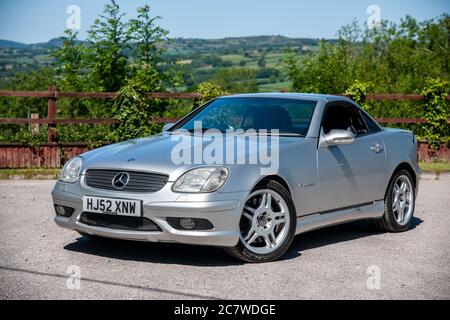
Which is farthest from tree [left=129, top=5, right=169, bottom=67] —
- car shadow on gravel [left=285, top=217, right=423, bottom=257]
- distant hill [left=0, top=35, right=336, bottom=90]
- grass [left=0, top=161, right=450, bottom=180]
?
distant hill [left=0, top=35, right=336, bottom=90]

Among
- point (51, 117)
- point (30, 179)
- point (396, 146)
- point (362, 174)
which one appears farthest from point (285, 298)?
point (51, 117)

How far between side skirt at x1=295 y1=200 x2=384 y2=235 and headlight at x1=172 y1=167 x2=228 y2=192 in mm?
1039

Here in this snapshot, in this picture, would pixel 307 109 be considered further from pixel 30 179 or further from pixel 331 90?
pixel 331 90

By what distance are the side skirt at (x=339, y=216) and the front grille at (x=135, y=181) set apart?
141cm

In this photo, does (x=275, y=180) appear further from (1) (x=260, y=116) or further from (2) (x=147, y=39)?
(2) (x=147, y=39)

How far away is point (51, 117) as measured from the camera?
16391 millimetres

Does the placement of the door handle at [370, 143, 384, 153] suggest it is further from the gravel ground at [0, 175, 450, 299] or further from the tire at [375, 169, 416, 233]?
the gravel ground at [0, 175, 450, 299]

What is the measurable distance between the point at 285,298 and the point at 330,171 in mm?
2301

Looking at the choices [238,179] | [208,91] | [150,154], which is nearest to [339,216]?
[238,179]

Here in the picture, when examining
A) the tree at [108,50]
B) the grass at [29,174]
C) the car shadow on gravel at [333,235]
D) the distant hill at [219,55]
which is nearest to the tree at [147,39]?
the tree at [108,50]

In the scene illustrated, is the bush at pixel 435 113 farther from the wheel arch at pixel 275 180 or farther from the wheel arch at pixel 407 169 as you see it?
the wheel arch at pixel 275 180

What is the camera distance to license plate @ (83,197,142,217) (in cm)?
653

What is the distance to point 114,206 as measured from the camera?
6605 mm
